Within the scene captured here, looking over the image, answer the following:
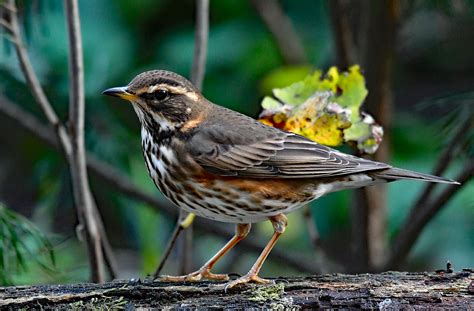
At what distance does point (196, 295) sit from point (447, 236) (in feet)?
13.5

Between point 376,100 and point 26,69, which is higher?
point 376,100

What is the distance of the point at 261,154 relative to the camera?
4875mm

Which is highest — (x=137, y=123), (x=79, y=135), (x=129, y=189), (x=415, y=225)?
(x=137, y=123)

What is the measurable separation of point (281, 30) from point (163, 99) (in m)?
3.01

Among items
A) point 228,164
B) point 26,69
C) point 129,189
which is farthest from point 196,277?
point 129,189

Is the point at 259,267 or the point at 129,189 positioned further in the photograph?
the point at 129,189

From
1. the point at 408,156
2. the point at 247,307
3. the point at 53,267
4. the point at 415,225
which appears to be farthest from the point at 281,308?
the point at 408,156

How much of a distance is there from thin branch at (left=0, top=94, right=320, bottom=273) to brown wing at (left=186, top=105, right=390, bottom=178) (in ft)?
5.28

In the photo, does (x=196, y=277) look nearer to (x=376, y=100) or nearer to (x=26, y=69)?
(x=26, y=69)

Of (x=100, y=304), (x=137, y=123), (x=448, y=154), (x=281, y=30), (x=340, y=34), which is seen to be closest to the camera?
(x=100, y=304)

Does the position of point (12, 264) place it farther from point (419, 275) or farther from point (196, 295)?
point (419, 275)

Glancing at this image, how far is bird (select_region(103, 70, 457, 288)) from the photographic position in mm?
4652

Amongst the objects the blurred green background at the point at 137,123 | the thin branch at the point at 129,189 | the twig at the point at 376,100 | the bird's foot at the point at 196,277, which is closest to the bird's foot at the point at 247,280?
the bird's foot at the point at 196,277

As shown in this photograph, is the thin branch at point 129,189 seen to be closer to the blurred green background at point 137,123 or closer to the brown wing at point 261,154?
the blurred green background at point 137,123
